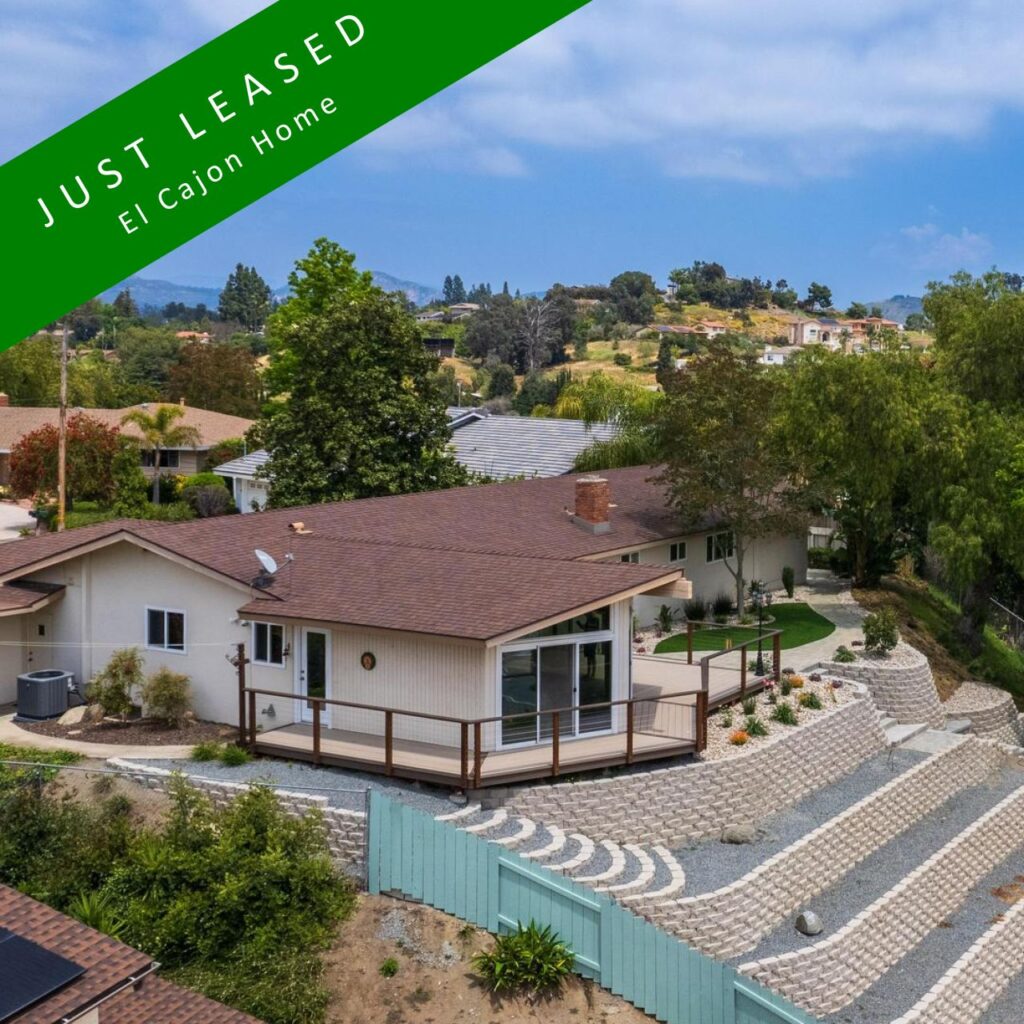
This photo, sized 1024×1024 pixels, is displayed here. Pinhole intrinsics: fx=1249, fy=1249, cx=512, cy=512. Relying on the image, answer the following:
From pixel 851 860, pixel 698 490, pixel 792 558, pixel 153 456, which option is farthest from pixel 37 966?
pixel 153 456

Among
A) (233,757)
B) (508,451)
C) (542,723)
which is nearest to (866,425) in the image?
(542,723)

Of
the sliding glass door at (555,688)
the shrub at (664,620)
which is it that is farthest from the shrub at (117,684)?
the shrub at (664,620)

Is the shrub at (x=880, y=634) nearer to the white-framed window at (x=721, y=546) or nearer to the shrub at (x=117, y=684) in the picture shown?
the white-framed window at (x=721, y=546)

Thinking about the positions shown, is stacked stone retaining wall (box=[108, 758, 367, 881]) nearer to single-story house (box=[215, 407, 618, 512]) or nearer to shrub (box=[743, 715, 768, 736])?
shrub (box=[743, 715, 768, 736])

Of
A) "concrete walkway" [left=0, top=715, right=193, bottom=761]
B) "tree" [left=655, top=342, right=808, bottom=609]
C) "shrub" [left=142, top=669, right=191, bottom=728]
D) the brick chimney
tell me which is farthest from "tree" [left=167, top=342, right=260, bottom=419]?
"concrete walkway" [left=0, top=715, right=193, bottom=761]

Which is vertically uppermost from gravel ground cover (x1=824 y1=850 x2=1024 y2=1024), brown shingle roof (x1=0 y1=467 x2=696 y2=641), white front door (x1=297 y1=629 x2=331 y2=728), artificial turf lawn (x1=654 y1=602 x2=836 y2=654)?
brown shingle roof (x1=0 y1=467 x2=696 y2=641)

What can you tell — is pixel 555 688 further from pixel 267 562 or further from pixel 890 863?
pixel 890 863
